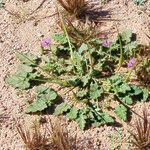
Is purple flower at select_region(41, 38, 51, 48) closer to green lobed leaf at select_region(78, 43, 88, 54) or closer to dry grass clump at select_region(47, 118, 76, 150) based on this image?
green lobed leaf at select_region(78, 43, 88, 54)

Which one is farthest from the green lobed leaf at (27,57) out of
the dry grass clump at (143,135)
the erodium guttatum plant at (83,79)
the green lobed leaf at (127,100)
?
the dry grass clump at (143,135)

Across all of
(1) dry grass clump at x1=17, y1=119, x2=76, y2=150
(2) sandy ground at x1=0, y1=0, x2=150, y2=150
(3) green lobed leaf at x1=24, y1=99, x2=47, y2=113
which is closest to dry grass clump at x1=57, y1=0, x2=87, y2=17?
(2) sandy ground at x1=0, y1=0, x2=150, y2=150

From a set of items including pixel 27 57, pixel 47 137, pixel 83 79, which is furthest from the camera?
pixel 27 57

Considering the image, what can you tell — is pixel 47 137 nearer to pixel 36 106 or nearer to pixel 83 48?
pixel 36 106

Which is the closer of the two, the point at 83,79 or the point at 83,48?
the point at 83,79

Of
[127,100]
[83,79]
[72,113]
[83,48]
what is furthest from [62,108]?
[83,48]

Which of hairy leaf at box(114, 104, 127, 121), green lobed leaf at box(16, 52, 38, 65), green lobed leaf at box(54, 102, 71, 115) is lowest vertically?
hairy leaf at box(114, 104, 127, 121)
